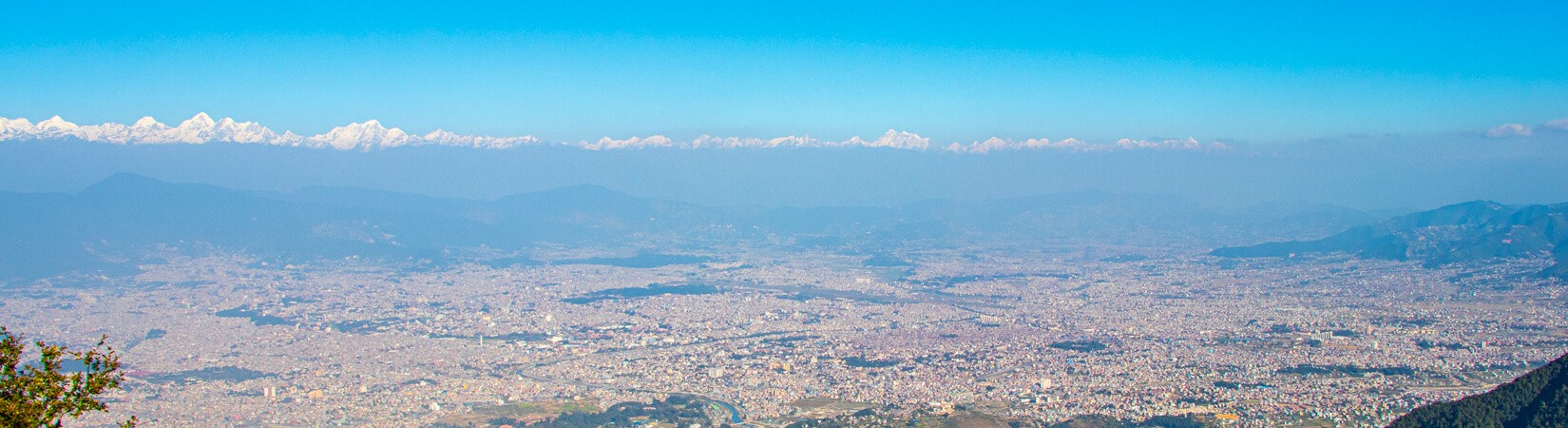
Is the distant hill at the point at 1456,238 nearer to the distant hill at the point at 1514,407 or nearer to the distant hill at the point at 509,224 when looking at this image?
the distant hill at the point at 509,224

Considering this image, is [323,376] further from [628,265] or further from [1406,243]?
[1406,243]

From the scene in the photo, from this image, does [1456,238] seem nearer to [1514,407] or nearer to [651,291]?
[651,291]

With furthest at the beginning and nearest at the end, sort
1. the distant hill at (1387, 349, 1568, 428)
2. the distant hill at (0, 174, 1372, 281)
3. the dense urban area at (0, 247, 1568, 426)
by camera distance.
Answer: the distant hill at (0, 174, 1372, 281)
the dense urban area at (0, 247, 1568, 426)
the distant hill at (1387, 349, 1568, 428)

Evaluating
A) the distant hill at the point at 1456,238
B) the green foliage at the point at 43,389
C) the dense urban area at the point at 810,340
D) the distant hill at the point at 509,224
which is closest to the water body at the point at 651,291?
the dense urban area at the point at 810,340

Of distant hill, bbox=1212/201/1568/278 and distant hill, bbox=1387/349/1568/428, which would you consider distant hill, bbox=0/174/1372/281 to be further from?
distant hill, bbox=1387/349/1568/428

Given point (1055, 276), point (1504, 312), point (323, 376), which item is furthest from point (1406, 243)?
point (323, 376)

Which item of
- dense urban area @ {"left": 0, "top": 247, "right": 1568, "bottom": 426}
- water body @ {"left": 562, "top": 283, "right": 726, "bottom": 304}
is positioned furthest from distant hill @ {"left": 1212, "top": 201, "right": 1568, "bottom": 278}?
water body @ {"left": 562, "top": 283, "right": 726, "bottom": 304}
